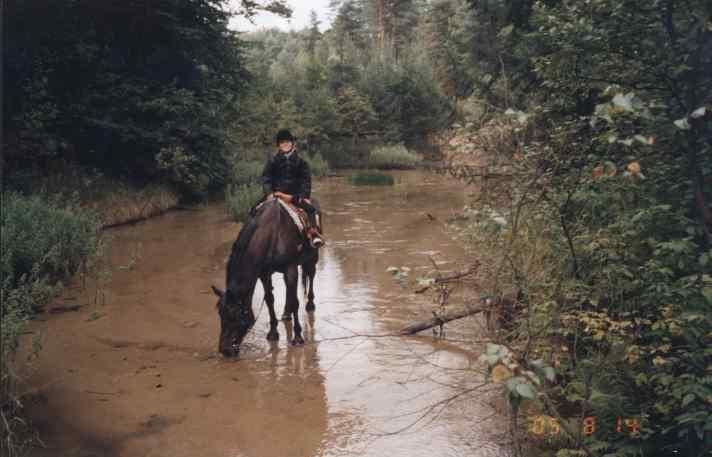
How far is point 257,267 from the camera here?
7.22 metres

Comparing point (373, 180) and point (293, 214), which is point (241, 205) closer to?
point (293, 214)

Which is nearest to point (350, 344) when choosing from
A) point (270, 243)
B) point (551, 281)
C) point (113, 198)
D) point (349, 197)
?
point (270, 243)

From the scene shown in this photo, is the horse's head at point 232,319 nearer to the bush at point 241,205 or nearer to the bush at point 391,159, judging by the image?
the bush at point 241,205

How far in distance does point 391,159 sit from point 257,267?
1267 inches

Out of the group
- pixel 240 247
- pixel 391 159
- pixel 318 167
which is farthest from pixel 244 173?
pixel 391 159

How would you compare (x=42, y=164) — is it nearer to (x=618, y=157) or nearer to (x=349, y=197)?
(x=349, y=197)

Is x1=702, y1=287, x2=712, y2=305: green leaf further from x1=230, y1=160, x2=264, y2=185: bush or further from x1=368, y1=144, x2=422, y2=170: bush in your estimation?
x1=368, y1=144, x2=422, y2=170: bush

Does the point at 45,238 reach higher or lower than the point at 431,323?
higher

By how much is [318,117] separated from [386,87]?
29.4 feet

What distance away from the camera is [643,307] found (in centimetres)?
498

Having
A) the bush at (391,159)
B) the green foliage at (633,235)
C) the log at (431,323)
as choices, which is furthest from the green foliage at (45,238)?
the bush at (391,159)

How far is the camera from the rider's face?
8.42m

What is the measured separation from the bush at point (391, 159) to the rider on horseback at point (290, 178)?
30.1m

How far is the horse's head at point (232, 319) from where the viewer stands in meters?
6.90
